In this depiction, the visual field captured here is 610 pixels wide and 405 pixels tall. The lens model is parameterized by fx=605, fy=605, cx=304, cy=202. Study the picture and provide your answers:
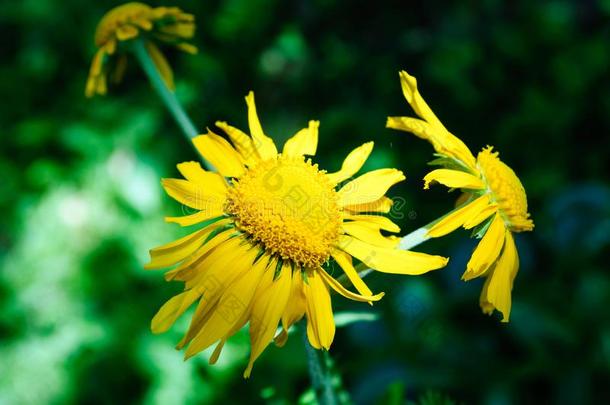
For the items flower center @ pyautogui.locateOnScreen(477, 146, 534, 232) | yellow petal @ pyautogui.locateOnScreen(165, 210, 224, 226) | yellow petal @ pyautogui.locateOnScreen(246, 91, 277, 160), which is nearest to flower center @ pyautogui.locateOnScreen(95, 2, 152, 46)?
yellow petal @ pyautogui.locateOnScreen(246, 91, 277, 160)

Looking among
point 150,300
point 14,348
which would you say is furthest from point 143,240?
point 14,348

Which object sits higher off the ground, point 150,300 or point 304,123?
point 304,123

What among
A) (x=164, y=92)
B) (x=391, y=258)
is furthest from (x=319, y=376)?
(x=164, y=92)

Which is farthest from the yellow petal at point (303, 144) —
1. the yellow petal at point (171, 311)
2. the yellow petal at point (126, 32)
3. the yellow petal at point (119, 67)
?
the yellow petal at point (119, 67)

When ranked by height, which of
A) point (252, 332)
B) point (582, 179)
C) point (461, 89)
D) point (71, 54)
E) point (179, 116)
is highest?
point (71, 54)

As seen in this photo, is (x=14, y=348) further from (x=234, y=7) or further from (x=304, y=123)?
(x=234, y=7)

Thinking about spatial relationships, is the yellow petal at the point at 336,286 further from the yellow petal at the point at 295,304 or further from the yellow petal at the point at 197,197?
the yellow petal at the point at 197,197

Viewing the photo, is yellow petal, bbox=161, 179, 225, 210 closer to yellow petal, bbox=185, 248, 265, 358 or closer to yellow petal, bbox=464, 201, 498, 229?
yellow petal, bbox=185, 248, 265, 358
